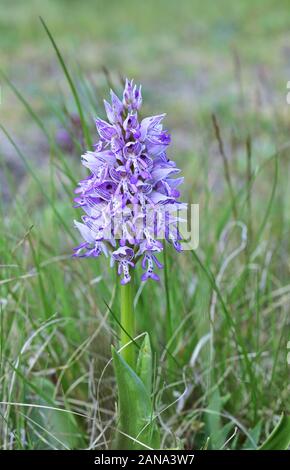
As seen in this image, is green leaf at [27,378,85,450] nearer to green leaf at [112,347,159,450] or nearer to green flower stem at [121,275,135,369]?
green leaf at [112,347,159,450]

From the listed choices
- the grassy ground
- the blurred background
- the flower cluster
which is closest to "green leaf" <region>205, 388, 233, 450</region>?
the grassy ground

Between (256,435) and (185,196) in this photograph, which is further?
(185,196)

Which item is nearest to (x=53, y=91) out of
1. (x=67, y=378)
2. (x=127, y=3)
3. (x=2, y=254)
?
(x=2, y=254)

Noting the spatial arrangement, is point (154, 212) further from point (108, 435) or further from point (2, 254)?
point (2, 254)

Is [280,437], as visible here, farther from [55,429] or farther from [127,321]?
[55,429]

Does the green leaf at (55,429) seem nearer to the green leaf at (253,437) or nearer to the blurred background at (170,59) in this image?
the green leaf at (253,437)
